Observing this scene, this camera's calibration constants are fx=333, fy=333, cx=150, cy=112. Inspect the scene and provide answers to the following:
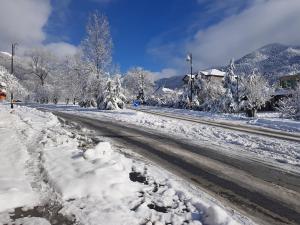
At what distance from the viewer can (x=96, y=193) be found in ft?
19.8

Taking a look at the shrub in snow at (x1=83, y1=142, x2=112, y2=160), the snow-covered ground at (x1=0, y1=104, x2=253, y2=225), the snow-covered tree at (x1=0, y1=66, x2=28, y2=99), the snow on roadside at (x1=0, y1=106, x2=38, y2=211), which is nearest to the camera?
the snow-covered ground at (x1=0, y1=104, x2=253, y2=225)

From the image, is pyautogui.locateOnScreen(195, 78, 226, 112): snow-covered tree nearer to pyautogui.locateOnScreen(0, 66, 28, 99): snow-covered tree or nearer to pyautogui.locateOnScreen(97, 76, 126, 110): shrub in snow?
pyautogui.locateOnScreen(97, 76, 126, 110): shrub in snow

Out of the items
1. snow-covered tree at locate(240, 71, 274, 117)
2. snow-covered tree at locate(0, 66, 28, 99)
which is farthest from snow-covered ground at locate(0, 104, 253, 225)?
snow-covered tree at locate(240, 71, 274, 117)

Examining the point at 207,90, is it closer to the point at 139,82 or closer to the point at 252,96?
the point at 252,96

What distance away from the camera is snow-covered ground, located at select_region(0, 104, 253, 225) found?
5.13 meters

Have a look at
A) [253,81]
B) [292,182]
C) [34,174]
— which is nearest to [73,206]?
[34,174]

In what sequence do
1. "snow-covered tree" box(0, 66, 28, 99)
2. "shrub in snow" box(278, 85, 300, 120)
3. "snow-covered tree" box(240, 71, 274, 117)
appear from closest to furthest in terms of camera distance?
"snow-covered tree" box(0, 66, 28, 99) → "shrub in snow" box(278, 85, 300, 120) → "snow-covered tree" box(240, 71, 274, 117)

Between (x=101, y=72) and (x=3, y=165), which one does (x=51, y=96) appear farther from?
(x=3, y=165)

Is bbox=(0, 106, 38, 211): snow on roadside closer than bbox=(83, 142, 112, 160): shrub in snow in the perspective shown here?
Yes

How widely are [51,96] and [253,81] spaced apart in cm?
3891

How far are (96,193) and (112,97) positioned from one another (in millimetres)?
28364

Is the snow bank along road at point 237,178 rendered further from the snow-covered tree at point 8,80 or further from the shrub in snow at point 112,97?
the shrub in snow at point 112,97

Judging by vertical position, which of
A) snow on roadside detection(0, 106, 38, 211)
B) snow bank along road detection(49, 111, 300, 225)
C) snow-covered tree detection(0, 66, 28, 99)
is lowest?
snow bank along road detection(49, 111, 300, 225)

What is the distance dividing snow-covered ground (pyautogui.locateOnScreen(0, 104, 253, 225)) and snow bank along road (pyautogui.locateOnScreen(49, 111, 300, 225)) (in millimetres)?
496
